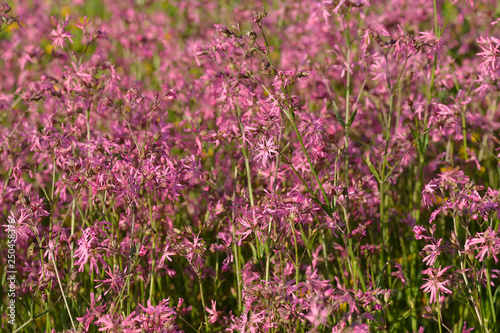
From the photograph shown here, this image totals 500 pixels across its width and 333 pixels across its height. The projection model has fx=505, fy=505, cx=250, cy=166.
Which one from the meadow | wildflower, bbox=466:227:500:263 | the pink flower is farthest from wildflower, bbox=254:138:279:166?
the pink flower

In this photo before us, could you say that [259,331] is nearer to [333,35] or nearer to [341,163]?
[341,163]

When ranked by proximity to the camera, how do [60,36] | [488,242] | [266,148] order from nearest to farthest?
[488,242]
[266,148]
[60,36]

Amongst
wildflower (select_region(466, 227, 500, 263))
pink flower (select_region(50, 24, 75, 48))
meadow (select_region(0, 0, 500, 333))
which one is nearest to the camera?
wildflower (select_region(466, 227, 500, 263))

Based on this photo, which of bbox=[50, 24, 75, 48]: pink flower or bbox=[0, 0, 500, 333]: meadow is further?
bbox=[50, 24, 75, 48]: pink flower

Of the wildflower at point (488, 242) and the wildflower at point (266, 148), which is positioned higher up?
the wildflower at point (266, 148)

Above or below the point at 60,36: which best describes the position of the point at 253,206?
below

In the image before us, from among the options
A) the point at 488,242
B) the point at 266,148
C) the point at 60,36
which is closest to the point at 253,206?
the point at 266,148

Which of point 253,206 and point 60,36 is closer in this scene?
point 253,206

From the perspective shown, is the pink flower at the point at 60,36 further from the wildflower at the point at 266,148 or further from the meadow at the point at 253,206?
the wildflower at the point at 266,148

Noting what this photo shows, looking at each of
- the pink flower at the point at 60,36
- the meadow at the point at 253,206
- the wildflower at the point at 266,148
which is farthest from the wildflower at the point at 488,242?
the pink flower at the point at 60,36

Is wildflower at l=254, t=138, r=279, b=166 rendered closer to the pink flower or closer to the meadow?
the meadow

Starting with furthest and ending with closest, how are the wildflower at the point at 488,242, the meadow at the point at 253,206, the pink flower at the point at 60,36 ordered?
the pink flower at the point at 60,36 → the meadow at the point at 253,206 → the wildflower at the point at 488,242

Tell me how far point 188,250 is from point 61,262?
850 mm

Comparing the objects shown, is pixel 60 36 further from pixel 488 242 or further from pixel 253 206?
pixel 488 242
